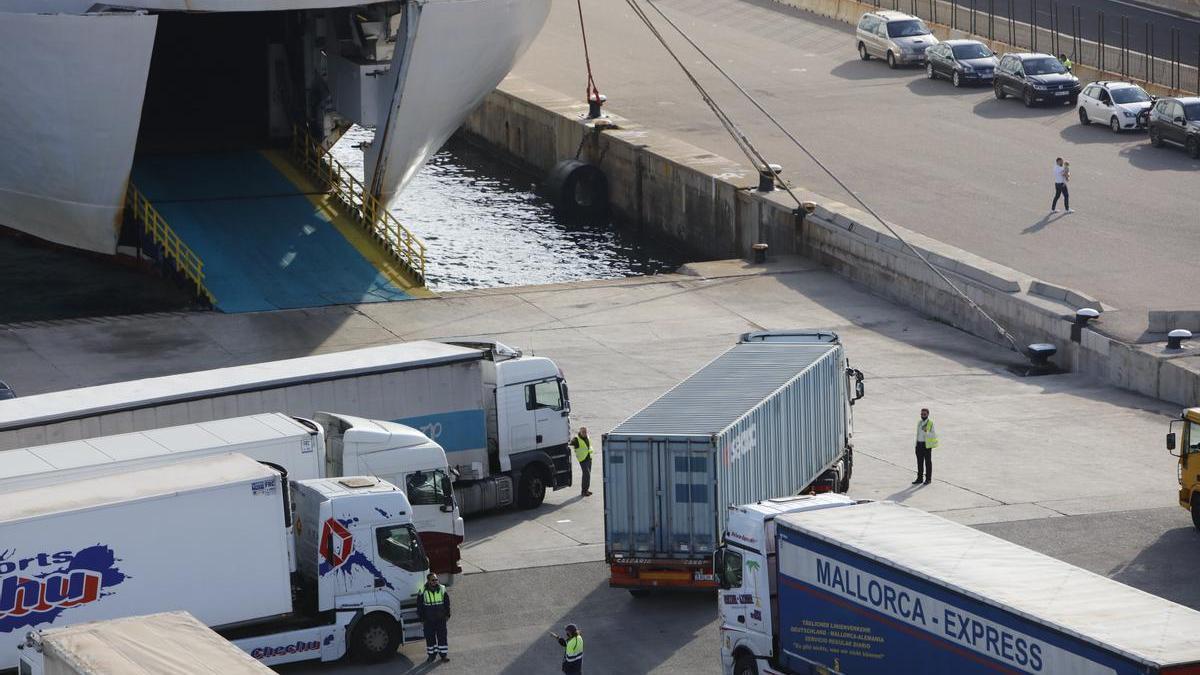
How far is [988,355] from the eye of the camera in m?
31.9

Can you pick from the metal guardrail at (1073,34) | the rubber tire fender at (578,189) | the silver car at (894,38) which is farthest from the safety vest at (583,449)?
the silver car at (894,38)

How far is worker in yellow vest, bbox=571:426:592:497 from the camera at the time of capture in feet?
81.9

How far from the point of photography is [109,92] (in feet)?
105

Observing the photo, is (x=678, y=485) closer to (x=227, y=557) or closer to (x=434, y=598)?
(x=434, y=598)

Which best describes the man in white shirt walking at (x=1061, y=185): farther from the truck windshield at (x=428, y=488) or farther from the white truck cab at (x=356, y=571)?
the white truck cab at (x=356, y=571)

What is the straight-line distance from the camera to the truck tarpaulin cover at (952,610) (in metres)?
13.7

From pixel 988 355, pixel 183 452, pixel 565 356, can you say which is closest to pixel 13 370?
pixel 565 356

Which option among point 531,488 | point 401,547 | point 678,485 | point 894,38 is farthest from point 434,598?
point 894,38

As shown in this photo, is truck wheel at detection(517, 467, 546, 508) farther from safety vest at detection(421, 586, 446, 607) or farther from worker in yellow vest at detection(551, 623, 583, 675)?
worker in yellow vest at detection(551, 623, 583, 675)

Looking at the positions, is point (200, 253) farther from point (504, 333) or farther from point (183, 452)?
point (183, 452)

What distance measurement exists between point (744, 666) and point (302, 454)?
→ 19.3ft

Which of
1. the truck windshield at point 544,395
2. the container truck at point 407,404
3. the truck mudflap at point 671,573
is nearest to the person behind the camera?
the truck mudflap at point 671,573

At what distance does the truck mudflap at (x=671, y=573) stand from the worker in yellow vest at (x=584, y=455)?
15.3 feet

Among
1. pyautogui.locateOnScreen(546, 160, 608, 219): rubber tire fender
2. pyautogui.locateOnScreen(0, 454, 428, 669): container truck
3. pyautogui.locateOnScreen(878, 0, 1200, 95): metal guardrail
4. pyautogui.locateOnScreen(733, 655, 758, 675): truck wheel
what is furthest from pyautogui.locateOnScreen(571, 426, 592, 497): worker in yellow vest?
pyautogui.locateOnScreen(878, 0, 1200, 95): metal guardrail
